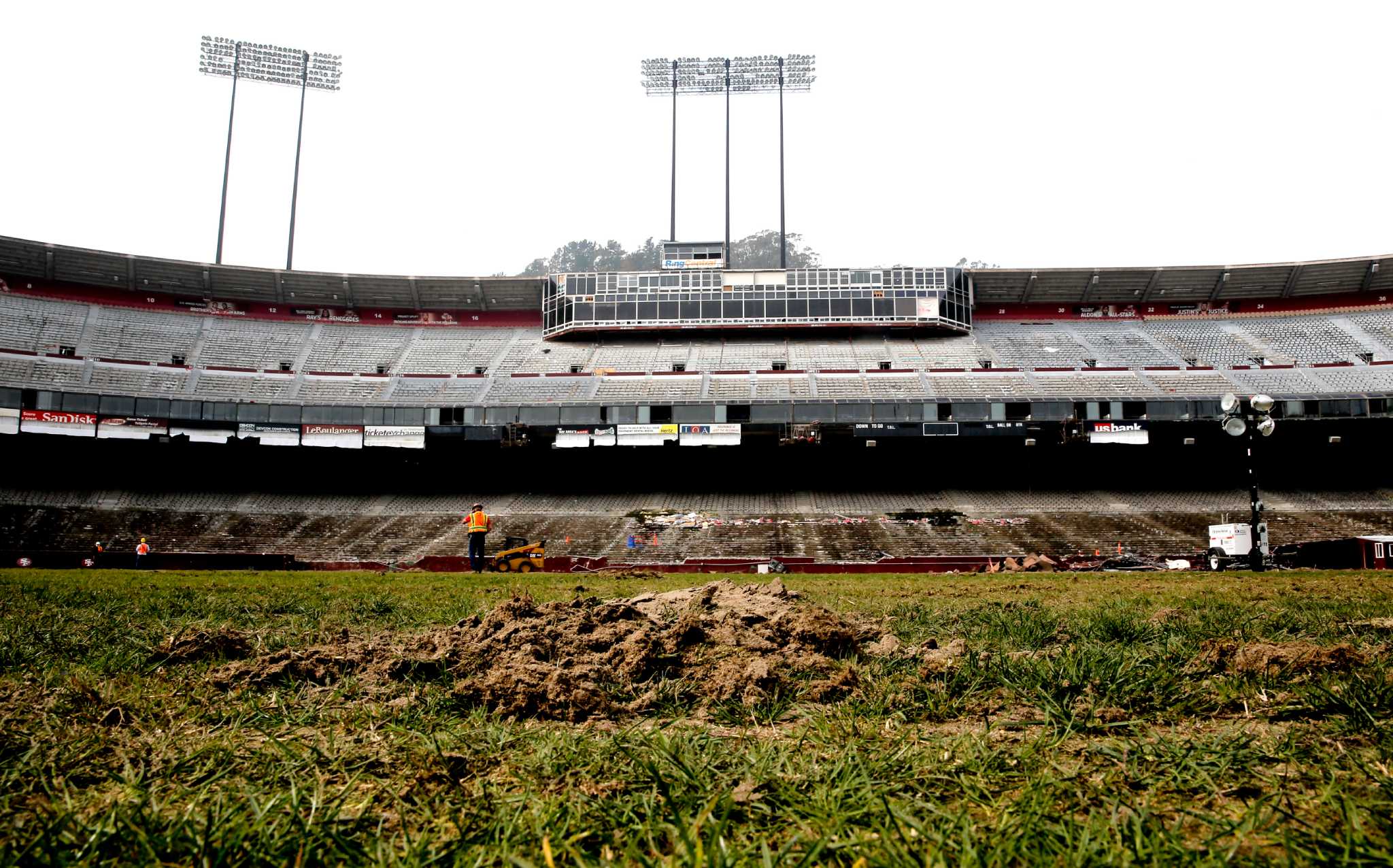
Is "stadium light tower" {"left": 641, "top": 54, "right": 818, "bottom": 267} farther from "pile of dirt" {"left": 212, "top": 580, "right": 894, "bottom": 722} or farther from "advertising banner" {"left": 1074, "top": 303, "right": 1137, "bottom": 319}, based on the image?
"pile of dirt" {"left": 212, "top": 580, "right": 894, "bottom": 722}

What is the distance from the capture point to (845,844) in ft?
6.48

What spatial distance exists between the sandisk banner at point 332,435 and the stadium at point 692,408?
4.5 inches

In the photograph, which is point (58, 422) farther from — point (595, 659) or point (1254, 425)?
point (1254, 425)

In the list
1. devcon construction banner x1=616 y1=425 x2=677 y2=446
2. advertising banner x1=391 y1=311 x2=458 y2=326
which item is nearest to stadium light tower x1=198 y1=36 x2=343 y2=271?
advertising banner x1=391 y1=311 x2=458 y2=326

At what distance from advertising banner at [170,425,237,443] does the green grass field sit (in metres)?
41.5

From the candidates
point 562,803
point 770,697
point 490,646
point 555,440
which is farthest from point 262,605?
point 555,440

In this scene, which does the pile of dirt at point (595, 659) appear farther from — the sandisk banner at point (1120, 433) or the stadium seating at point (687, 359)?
the sandisk banner at point (1120, 433)

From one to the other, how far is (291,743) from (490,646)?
1.55 metres

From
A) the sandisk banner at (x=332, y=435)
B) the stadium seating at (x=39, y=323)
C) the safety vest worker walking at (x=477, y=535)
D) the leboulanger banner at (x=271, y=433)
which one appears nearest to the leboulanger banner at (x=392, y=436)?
the sandisk banner at (x=332, y=435)

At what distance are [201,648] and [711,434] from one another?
1474 inches

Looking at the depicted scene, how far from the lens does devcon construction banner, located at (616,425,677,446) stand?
1658 inches

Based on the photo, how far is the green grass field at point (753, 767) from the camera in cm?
204

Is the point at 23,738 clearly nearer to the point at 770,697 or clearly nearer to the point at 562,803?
the point at 562,803

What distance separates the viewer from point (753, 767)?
2682 millimetres
